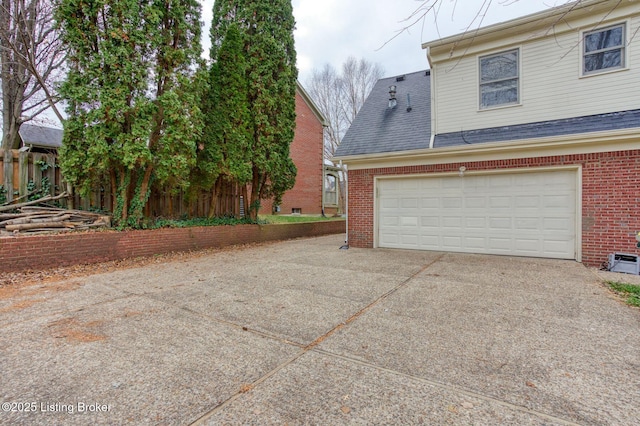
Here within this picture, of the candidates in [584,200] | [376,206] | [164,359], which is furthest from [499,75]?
[164,359]

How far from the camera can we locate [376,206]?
8.50 metres

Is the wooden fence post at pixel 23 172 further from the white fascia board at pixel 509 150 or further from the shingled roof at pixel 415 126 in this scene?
the white fascia board at pixel 509 150

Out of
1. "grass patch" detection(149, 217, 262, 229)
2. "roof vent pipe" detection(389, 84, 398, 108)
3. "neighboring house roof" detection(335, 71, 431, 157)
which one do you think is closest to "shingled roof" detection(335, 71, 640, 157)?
"neighboring house roof" detection(335, 71, 431, 157)

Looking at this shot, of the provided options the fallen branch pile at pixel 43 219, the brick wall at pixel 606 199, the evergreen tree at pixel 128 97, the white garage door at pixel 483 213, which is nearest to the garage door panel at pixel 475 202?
the white garage door at pixel 483 213

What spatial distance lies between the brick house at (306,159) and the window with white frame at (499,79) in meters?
11.3

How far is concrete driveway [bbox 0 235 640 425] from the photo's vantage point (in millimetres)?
1852

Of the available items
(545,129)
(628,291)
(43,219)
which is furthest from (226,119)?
(628,291)

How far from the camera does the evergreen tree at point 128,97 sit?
616 centimetres

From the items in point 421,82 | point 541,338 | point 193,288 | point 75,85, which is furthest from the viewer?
point 421,82

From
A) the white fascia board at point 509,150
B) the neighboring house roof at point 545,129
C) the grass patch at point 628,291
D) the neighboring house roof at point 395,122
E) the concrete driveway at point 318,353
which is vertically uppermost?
the neighboring house roof at point 395,122

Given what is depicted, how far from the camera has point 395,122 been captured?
901cm

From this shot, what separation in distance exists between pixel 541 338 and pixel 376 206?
19.2ft

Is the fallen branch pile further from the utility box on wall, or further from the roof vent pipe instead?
the utility box on wall

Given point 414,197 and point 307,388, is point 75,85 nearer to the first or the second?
point 307,388
